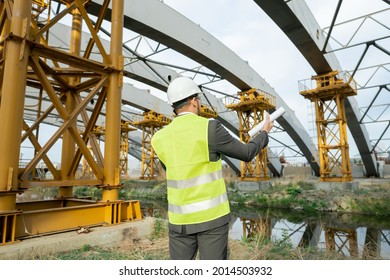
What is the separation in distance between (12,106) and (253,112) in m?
16.9

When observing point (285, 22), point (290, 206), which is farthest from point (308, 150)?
point (285, 22)

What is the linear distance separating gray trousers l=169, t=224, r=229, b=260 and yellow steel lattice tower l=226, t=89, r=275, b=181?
1541cm

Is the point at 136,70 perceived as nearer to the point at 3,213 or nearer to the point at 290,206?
the point at 290,206

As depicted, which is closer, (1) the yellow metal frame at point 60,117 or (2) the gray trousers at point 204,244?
(2) the gray trousers at point 204,244

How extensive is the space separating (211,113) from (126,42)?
9067mm

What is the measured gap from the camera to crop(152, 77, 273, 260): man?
173 centimetres

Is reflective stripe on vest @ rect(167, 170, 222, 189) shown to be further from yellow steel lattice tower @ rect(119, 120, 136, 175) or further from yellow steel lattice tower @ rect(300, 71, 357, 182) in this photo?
yellow steel lattice tower @ rect(119, 120, 136, 175)

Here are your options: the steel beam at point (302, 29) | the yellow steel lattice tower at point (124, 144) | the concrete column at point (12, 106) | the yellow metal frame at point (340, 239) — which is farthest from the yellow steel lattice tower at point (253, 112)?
the concrete column at point (12, 106)

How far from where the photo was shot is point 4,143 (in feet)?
10.0

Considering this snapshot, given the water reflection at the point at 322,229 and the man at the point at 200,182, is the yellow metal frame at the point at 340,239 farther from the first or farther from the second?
the man at the point at 200,182

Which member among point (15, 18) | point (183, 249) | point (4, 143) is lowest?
point (183, 249)

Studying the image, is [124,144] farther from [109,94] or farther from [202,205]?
[202,205]

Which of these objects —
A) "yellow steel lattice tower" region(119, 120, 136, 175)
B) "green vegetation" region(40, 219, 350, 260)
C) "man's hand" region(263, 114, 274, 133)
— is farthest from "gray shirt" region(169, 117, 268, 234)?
"yellow steel lattice tower" region(119, 120, 136, 175)

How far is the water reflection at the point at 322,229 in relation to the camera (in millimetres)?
6520
